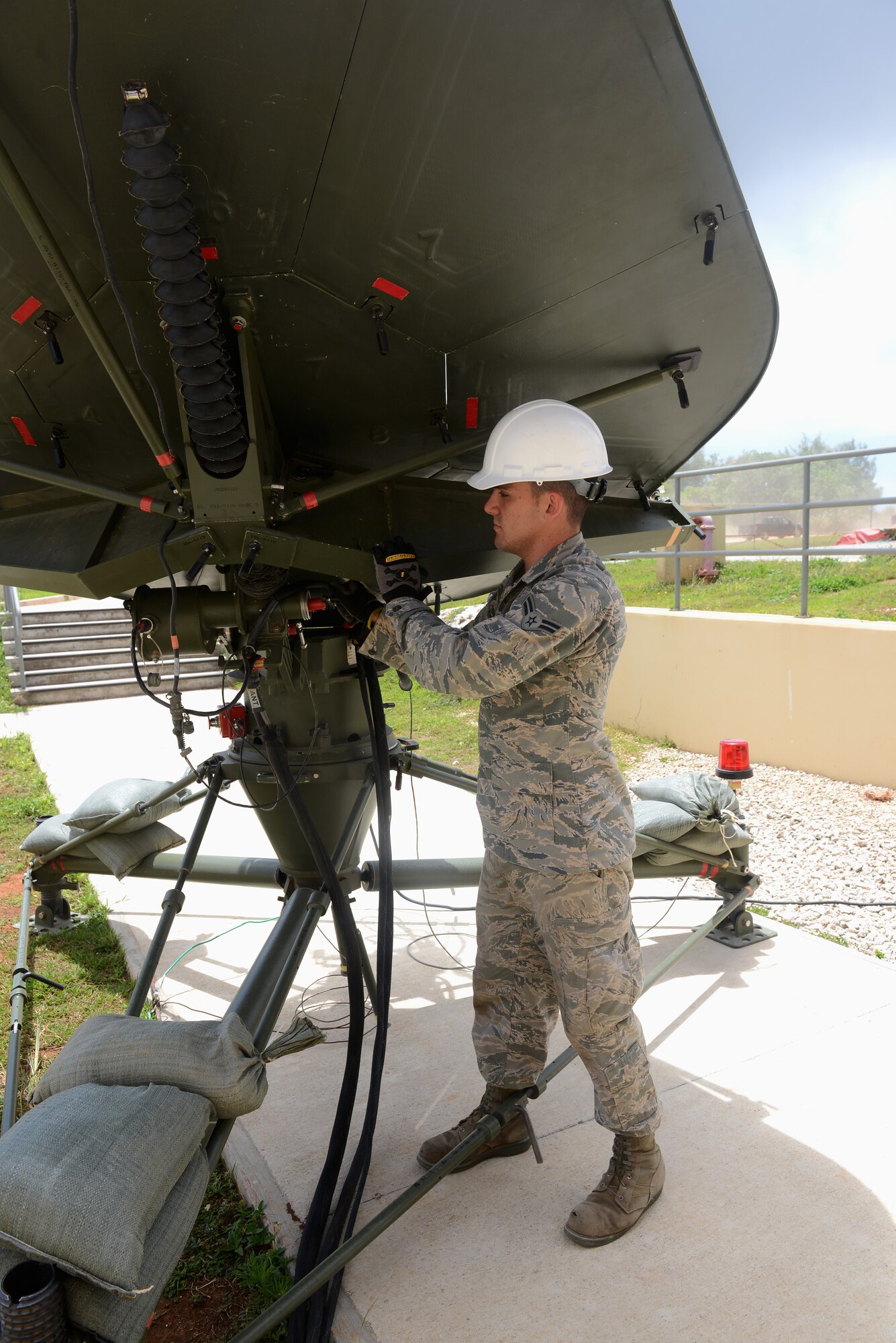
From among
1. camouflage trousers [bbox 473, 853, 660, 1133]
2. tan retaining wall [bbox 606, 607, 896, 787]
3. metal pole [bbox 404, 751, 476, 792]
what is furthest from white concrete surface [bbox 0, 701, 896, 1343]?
tan retaining wall [bbox 606, 607, 896, 787]

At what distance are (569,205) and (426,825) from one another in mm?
4524

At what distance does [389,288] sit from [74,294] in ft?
2.35

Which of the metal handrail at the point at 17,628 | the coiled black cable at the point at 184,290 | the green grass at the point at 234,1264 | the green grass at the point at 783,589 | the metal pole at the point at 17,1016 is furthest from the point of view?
the metal handrail at the point at 17,628

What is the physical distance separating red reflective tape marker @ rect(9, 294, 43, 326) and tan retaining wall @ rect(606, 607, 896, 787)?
5.86m

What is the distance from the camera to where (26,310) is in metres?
2.24

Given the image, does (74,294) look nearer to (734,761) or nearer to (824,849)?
(734,761)

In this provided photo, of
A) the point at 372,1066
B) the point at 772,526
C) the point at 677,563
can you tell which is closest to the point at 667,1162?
the point at 372,1066

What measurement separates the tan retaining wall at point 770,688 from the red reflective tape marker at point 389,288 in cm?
527

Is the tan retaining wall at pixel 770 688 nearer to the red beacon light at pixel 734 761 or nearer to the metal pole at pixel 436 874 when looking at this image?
the red beacon light at pixel 734 761

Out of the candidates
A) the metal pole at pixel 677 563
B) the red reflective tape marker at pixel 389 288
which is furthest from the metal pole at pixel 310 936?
the metal pole at pixel 677 563

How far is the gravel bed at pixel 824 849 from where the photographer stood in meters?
4.55

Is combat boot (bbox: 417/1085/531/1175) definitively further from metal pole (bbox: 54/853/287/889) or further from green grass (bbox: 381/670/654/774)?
green grass (bbox: 381/670/654/774)

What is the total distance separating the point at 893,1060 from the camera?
3146 millimetres

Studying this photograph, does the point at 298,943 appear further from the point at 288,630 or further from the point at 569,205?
the point at 569,205
